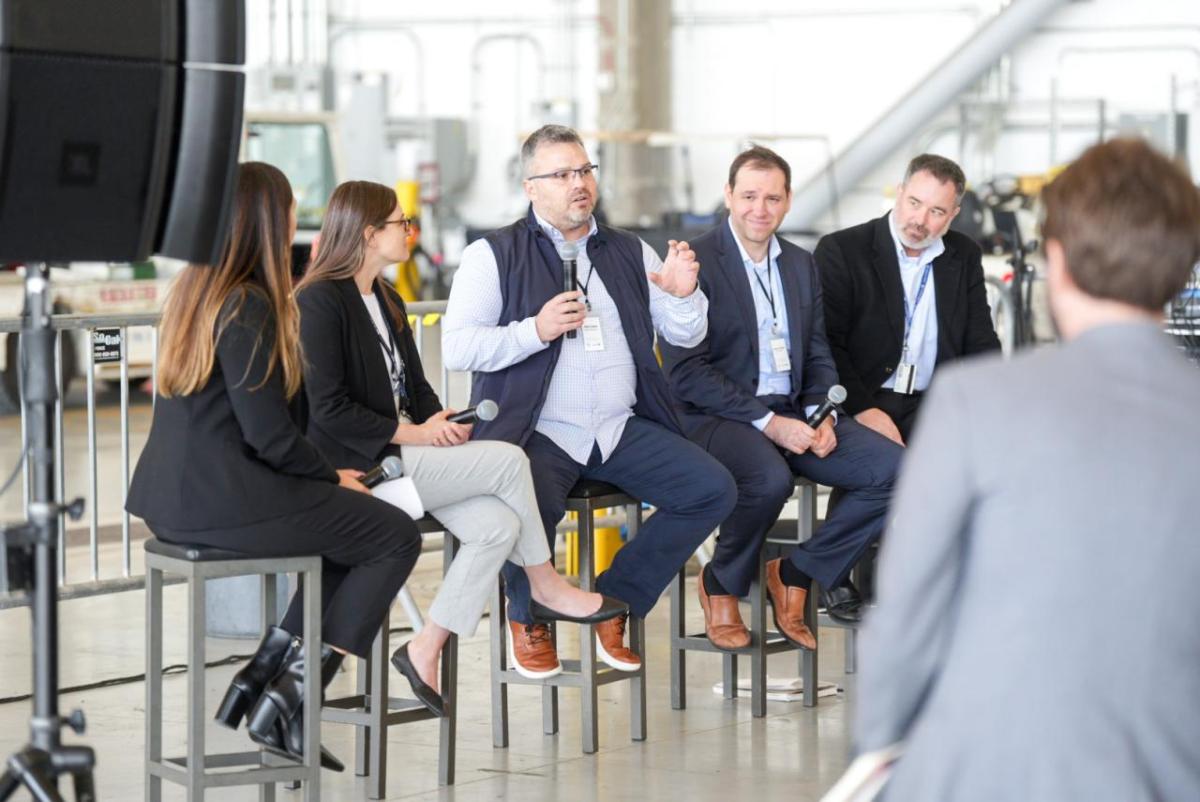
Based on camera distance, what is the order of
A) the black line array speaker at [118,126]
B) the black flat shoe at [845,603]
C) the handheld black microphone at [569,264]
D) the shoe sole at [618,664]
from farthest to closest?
the black flat shoe at [845,603]
the shoe sole at [618,664]
the handheld black microphone at [569,264]
the black line array speaker at [118,126]

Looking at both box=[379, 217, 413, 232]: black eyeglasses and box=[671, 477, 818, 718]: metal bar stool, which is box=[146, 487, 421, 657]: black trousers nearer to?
box=[379, 217, 413, 232]: black eyeglasses

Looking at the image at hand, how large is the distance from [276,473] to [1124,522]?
2.20 meters

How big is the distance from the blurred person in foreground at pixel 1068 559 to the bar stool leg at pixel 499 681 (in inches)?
108

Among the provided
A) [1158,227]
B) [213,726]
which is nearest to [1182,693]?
[1158,227]

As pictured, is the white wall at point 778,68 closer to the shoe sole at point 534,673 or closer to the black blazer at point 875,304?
the black blazer at point 875,304

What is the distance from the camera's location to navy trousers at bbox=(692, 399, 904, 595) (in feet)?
15.5

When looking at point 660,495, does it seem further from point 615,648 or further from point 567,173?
point 567,173

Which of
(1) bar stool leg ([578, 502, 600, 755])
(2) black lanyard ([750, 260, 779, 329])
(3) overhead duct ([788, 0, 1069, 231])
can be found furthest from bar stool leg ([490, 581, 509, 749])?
(3) overhead duct ([788, 0, 1069, 231])

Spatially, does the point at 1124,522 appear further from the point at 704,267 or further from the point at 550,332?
the point at 704,267

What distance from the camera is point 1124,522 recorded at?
1624 mm

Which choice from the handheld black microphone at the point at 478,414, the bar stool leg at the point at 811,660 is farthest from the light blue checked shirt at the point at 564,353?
the bar stool leg at the point at 811,660

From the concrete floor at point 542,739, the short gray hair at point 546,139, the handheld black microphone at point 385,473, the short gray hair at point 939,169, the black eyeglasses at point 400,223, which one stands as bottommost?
the concrete floor at point 542,739

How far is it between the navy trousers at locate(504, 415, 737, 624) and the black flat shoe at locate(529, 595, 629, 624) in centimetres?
17

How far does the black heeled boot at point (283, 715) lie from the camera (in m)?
3.57
